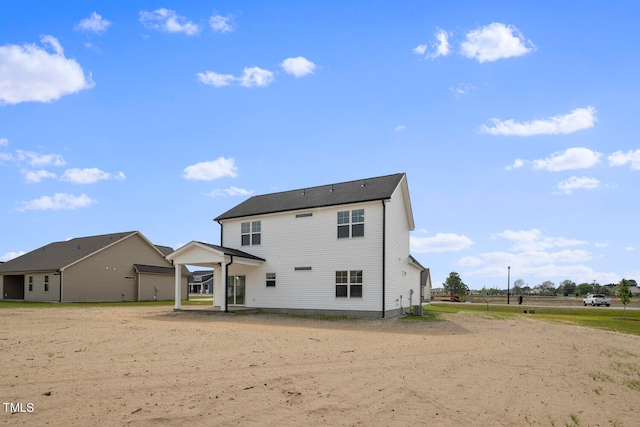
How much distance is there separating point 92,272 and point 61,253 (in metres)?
5.47

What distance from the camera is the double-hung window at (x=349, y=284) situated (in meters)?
23.3

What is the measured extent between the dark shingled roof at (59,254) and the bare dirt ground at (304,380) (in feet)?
89.7

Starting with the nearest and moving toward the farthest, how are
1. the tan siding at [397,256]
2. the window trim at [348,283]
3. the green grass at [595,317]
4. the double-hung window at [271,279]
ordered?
the green grass at [595,317], the window trim at [348,283], the tan siding at [397,256], the double-hung window at [271,279]

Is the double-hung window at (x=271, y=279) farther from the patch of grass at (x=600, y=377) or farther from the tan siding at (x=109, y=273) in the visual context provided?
the tan siding at (x=109, y=273)

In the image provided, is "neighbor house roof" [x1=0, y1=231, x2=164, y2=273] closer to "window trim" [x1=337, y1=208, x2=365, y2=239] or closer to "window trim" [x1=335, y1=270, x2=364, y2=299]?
"window trim" [x1=335, y1=270, x2=364, y2=299]

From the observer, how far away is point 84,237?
46250mm

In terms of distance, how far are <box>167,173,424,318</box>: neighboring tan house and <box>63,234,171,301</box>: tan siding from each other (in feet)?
54.8

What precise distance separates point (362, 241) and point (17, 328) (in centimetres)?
1512

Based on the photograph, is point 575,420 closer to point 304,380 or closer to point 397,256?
point 304,380

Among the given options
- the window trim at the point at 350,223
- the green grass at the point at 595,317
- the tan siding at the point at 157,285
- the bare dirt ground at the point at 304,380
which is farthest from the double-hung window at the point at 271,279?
the tan siding at the point at 157,285

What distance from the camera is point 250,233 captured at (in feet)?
89.8

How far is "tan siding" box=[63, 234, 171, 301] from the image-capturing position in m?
37.9

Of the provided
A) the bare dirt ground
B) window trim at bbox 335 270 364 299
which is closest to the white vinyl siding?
the bare dirt ground

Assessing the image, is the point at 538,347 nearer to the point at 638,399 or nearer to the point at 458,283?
the point at 638,399
